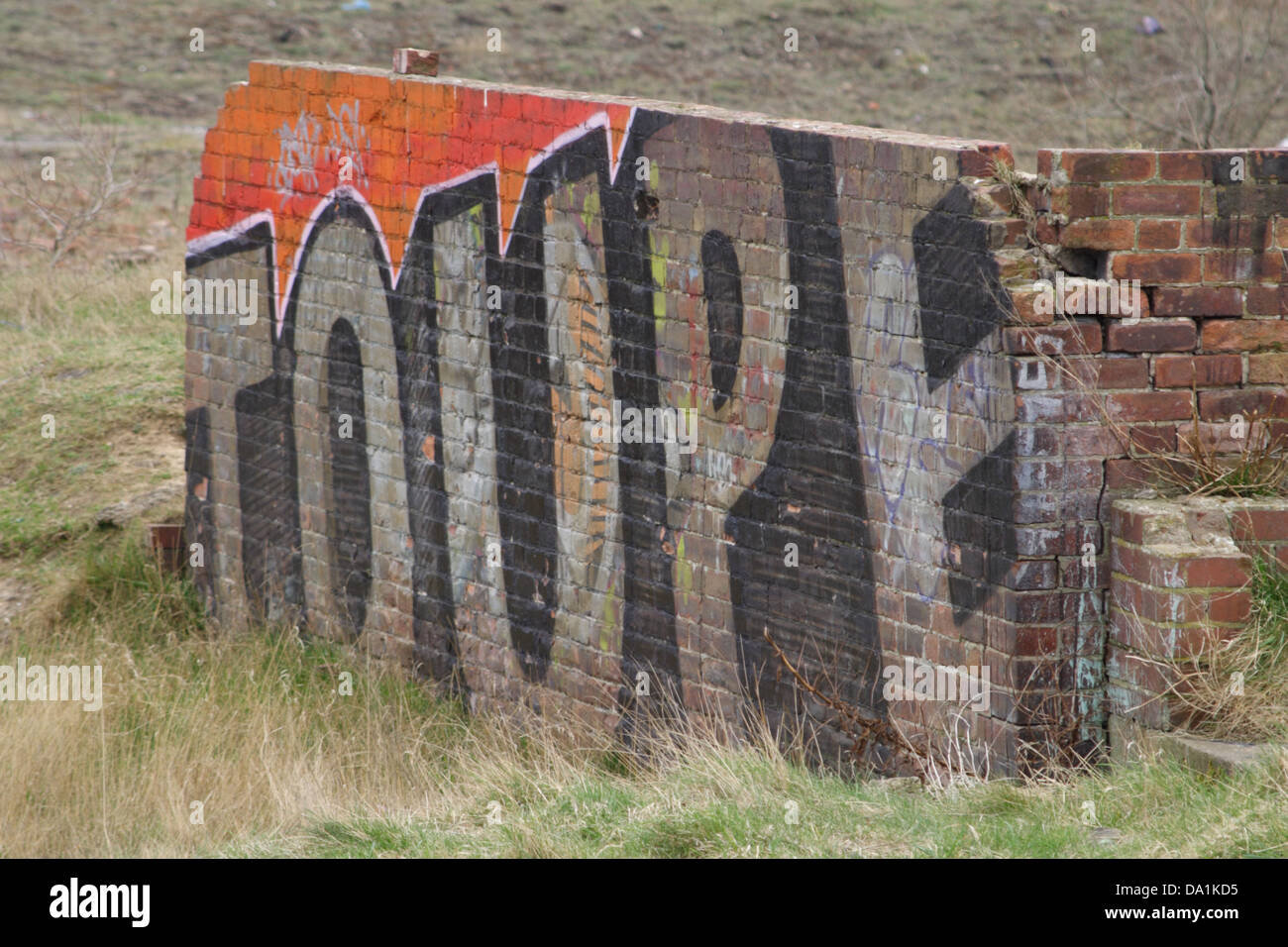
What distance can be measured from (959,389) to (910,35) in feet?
56.3

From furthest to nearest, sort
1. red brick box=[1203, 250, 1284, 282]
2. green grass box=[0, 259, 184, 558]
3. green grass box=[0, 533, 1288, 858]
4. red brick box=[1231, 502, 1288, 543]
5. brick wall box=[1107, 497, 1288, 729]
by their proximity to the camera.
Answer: green grass box=[0, 259, 184, 558], red brick box=[1203, 250, 1284, 282], red brick box=[1231, 502, 1288, 543], brick wall box=[1107, 497, 1288, 729], green grass box=[0, 533, 1288, 858]

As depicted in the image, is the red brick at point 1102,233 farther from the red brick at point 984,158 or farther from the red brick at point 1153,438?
the red brick at point 1153,438

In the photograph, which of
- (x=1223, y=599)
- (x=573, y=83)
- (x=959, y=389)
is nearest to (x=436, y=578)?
(x=959, y=389)

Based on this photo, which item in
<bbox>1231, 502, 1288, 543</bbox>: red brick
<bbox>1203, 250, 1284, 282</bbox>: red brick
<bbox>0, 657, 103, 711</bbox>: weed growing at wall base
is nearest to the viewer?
<bbox>1231, 502, 1288, 543</bbox>: red brick

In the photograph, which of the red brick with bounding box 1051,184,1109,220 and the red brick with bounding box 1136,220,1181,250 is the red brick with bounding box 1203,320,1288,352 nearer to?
the red brick with bounding box 1136,220,1181,250

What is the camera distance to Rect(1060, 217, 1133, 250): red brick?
170 inches

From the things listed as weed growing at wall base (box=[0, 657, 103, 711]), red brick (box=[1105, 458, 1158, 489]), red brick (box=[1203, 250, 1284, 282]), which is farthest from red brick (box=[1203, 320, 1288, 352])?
weed growing at wall base (box=[0, 657, 103, 711])

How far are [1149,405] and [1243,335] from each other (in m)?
0.35

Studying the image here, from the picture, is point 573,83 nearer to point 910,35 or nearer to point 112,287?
point 910,35

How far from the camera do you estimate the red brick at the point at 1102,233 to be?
431cm

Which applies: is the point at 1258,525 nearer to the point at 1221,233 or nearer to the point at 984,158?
the point at 1221,233

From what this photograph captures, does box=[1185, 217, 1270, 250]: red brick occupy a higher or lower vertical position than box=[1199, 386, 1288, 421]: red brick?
higher

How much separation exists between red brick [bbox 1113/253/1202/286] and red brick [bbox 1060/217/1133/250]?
4 cm

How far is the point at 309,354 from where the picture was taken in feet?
23.7
